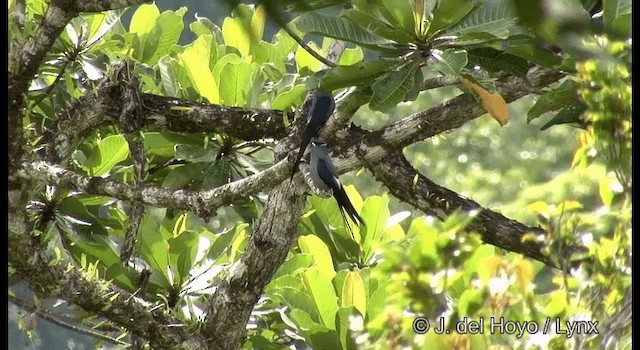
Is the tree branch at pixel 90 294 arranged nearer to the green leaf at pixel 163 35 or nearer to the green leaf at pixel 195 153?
the green leaf at pixel 195 153

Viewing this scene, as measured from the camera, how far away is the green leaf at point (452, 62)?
4.83ft

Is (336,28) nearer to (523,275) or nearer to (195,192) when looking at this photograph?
(195,192)

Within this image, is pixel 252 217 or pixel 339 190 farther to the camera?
pixel 252 217

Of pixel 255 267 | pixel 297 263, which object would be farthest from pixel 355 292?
pixel 297 263

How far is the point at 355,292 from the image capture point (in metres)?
1.76

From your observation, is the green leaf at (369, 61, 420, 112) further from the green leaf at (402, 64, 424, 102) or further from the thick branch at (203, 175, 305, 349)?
the thick branch at (203, 175, 305, 349)

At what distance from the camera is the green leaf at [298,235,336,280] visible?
76.7 inches

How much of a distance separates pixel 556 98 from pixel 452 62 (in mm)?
231

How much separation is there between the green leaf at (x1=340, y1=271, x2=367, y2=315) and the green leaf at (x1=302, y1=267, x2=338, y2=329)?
51mm

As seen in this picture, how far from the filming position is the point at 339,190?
148cm

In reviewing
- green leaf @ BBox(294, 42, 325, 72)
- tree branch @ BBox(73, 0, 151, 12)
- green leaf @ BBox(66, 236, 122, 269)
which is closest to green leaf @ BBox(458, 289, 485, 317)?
tree branch @ BBox(73, 0, 151, 12)
